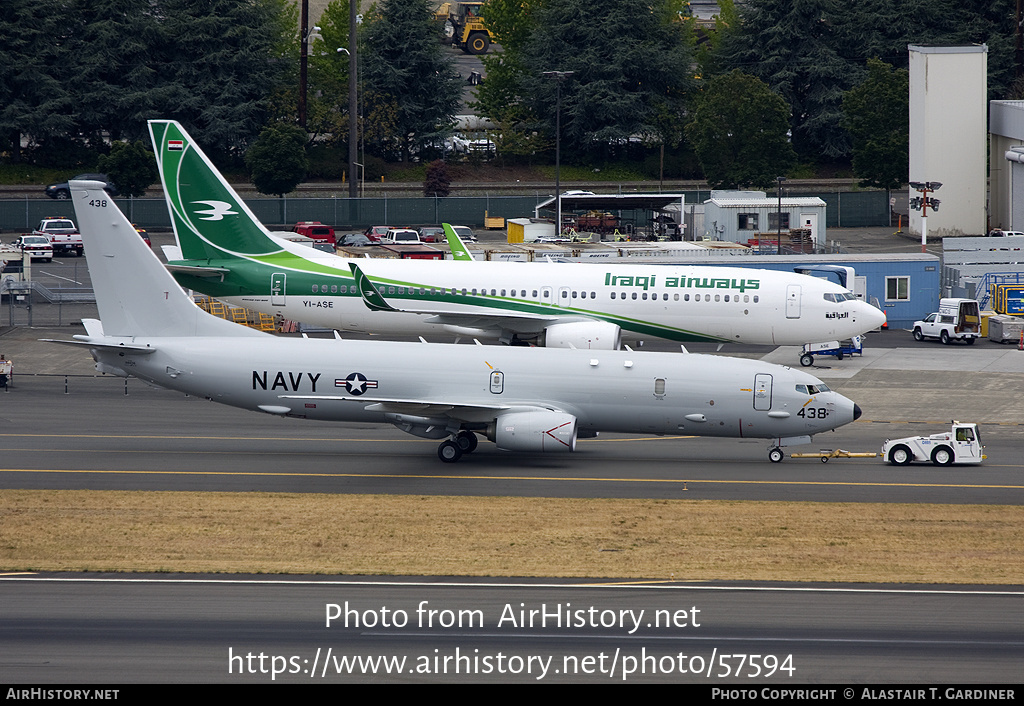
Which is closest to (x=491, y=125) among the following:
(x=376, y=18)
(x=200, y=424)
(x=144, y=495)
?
(x=376, y=18)

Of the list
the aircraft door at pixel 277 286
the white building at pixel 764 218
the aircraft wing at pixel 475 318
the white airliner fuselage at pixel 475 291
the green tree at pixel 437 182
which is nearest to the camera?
the aircraft wing at pixel 475 318

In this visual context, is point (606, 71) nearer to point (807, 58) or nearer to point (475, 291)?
point (807, 58)

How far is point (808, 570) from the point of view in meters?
28.2

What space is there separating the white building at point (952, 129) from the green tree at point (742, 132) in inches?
569

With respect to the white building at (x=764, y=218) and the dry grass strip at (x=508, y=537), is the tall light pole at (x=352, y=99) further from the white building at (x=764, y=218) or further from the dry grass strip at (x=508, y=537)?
the dry grass strip at (x=508, y=537)

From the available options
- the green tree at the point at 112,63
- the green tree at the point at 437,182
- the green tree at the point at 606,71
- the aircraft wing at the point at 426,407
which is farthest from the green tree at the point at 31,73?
the aircraft wing at the point at 426,407

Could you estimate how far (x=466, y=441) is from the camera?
39.1 meters

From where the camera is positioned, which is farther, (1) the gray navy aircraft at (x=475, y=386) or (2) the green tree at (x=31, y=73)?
(2) the green tree at (x=31, y=73)

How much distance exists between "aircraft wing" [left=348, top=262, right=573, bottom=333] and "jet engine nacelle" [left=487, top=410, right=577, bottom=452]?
14.2 meters

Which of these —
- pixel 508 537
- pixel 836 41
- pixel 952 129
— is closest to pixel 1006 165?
pixel 952 129

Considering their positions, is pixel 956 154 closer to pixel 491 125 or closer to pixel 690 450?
pixel 491 125

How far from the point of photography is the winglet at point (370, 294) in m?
51.5

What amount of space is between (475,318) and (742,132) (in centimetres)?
7307

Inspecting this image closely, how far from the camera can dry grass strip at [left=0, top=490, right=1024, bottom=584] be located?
28094mm
